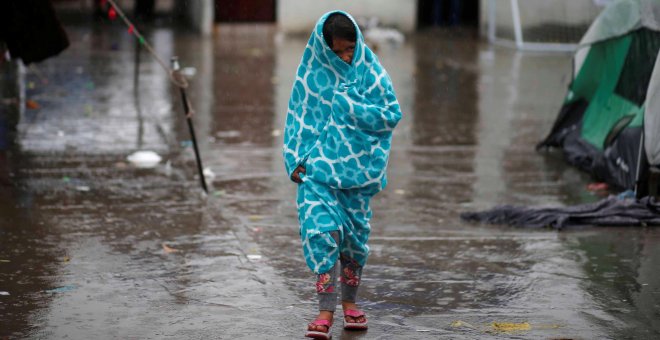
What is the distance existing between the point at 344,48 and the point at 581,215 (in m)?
3.28

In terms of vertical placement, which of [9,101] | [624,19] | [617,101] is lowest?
[9,101]

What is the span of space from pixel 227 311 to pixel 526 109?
875 centimetres

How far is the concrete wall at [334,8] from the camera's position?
23766 millimetres

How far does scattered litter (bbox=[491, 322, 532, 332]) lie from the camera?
19.0 ft

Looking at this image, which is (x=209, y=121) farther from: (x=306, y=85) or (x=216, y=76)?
(x=306, y=85)

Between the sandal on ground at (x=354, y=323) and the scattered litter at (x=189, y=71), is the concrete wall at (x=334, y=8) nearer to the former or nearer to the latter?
the scattered litter at (x=189, y=71)

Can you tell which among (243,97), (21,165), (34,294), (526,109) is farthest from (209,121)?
(34,294)

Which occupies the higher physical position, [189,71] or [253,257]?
[253,257]

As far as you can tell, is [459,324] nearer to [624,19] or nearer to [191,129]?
[191,129]

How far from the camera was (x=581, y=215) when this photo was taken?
8180 millimetres

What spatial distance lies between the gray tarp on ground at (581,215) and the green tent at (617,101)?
14.0 inches

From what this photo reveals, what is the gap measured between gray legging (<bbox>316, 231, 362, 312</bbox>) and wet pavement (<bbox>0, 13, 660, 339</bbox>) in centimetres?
20

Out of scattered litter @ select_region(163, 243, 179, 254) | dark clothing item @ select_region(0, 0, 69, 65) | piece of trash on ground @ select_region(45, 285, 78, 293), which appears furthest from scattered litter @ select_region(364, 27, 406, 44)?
piece of trash on ground @ select_region(45, 285, 78, 293)

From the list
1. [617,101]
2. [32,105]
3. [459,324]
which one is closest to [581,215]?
[617,101]
